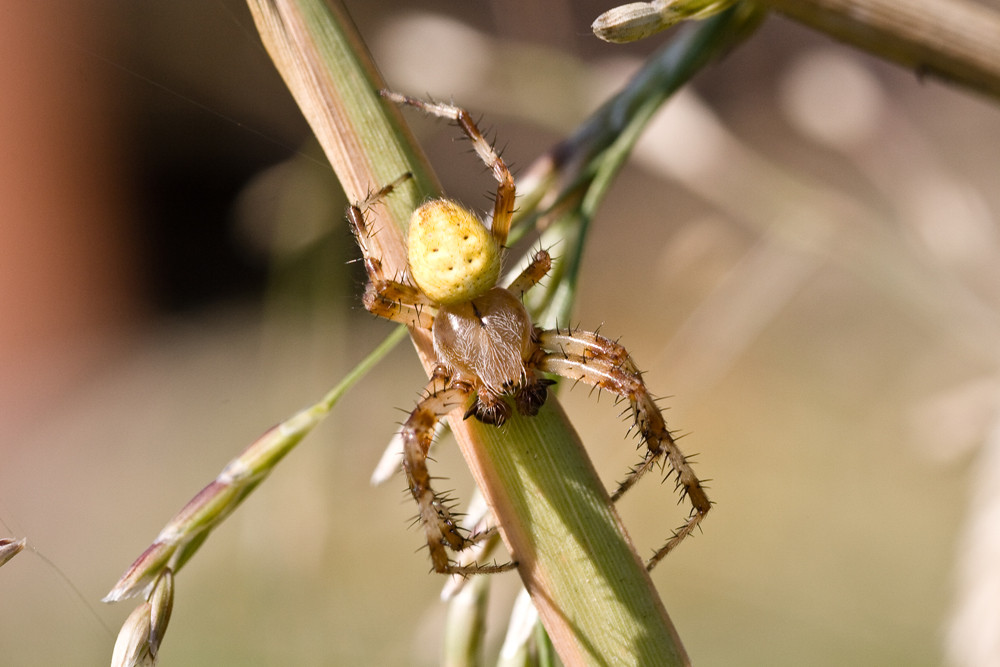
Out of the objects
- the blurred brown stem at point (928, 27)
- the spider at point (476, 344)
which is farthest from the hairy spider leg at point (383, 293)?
the blurred brown stem at point (928, 27)

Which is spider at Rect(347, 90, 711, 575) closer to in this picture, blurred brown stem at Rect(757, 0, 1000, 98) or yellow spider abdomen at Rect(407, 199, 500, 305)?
yellow spider abdomen at Rect(407, 199, 500, 305)

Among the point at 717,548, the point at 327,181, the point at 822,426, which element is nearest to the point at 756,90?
the point at 822,426

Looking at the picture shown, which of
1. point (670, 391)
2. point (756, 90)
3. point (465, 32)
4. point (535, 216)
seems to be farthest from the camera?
point (756, 90)

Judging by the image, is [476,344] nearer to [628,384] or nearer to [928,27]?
[628,384]

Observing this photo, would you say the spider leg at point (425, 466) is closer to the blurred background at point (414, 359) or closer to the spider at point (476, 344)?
the spider at point (476, 344)

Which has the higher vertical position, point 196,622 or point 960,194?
point 960,194

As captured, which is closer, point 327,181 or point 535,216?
point 535,216

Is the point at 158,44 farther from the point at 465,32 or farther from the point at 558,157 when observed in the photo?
the point at 558,157

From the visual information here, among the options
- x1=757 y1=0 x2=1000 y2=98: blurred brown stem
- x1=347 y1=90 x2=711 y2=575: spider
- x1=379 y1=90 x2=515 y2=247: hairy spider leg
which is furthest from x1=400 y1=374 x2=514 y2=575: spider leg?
x1=757 y1=0 x2=1000 y2=98: blurred brown stem
